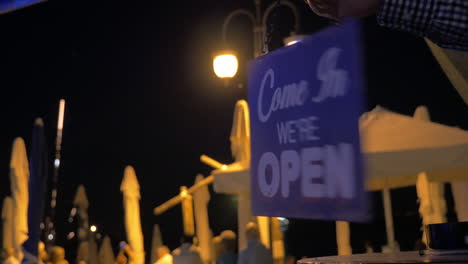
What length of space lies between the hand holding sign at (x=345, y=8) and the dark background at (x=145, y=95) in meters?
19.6

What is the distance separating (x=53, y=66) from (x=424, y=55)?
622 inches

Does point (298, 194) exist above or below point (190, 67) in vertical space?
below

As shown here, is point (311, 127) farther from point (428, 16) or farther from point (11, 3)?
point (11, 3)

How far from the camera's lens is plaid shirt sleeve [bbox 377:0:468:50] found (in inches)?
44.7

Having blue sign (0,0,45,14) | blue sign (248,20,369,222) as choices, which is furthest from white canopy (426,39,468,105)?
blue sign (0,0,45,14)

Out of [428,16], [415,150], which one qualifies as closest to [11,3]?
[415,150]

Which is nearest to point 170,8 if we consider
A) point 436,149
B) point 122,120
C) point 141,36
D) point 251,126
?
point 141,36

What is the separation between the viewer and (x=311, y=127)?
144 cm

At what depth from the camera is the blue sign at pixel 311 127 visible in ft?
4.31

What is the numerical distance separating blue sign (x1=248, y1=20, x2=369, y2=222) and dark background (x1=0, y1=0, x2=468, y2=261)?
19.3m

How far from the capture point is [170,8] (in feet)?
81.3

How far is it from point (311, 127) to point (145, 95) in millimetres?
27509

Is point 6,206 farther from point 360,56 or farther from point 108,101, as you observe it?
point 108,101

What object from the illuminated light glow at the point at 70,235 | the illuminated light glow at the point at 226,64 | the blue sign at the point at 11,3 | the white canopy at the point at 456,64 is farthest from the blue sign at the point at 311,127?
the illuminated light glow at the point at 70,235
